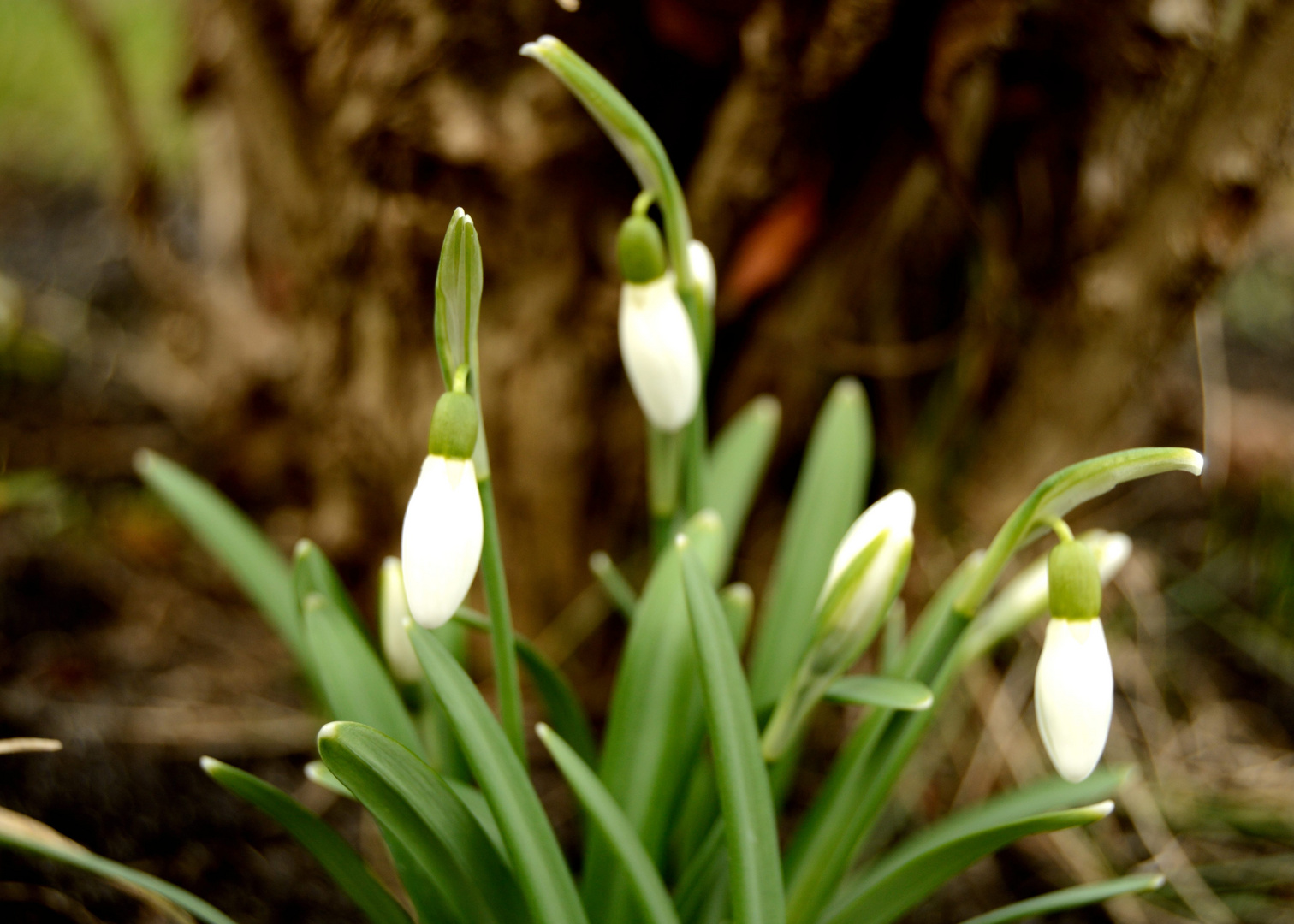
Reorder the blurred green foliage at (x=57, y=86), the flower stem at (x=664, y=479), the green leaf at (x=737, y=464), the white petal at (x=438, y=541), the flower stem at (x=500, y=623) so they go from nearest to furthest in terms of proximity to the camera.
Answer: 1. the white petal at (x=438, y=541)
2. the flower stem at (x=500, y=623)
3. the flower stem at (x=664, y=479)
4. the green leaf at (x=737, y=464)
5. the blurred green foliage at (x=57, y=86)

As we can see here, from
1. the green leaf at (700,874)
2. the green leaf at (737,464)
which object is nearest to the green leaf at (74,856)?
the green leaf at (700,874)

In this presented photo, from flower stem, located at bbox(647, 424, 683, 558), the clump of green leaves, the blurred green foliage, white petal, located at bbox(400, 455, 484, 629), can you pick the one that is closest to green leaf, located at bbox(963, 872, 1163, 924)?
the clump of green leaves

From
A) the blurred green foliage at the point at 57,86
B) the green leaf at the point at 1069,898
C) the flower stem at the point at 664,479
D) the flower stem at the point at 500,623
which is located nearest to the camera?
the flower stem at the point at 500,623

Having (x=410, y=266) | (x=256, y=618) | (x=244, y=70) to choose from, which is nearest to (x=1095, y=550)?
(x=410, y=266)

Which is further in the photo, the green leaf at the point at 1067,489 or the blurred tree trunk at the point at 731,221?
the blurred tree trunk at the point at 731,221

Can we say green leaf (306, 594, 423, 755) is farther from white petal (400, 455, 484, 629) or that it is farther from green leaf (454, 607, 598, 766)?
white petal (400, 455, 484, 629)

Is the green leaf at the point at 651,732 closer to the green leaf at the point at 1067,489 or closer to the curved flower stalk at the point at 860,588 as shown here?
the curved flower stalk at the point at 860,588

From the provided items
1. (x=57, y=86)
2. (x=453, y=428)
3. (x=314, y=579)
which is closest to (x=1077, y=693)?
(x=453, y=428)

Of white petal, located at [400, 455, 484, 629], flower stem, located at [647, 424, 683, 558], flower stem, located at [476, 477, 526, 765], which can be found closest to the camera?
white petal, located at [400, 455, 484, 629]
